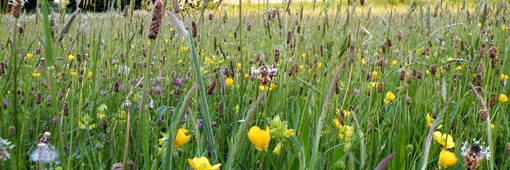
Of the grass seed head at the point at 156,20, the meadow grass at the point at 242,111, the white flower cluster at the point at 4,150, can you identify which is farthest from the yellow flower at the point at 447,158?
the white flower cluster at the point at 4,150

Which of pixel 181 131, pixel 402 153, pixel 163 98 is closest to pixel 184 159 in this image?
pixel 181 131

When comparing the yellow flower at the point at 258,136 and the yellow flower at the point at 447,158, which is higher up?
the yellow flower at the point at 258,136

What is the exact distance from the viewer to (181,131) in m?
0.80

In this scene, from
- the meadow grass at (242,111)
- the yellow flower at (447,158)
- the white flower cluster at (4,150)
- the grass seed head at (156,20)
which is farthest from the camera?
the yellow flower at (447,158)

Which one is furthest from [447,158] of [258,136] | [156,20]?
[156,20]

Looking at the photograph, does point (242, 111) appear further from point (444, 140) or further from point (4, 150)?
point (4, 150)

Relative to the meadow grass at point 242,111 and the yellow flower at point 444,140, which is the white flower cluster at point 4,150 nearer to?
the meadow grass at point 242,111

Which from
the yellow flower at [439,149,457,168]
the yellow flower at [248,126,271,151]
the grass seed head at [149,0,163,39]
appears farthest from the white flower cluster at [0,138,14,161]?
the yellow flower at [439,149,457,168]

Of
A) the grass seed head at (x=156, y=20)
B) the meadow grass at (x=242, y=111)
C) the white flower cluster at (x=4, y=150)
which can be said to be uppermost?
the grass seed head at (x=156, y=20)

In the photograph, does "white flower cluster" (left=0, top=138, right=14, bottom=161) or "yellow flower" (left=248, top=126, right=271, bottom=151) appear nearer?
"white flower cluster" (left=0, top=138, right=14, bottom=161)

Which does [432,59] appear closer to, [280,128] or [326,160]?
[326,160]

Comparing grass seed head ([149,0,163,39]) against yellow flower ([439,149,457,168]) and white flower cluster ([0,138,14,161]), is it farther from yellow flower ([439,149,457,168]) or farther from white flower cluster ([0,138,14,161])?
yellow flower ([439,149,457,168])

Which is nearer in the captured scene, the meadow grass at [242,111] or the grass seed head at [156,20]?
the grass seed head at [156,20]

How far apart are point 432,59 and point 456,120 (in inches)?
54.2
